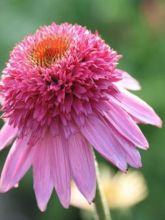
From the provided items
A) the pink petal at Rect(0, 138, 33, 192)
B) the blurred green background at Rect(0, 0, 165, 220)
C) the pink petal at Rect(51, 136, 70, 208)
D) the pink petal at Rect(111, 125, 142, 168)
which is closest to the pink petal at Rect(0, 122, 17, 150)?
the pink petal at Rect(0, 138, 33, 192)

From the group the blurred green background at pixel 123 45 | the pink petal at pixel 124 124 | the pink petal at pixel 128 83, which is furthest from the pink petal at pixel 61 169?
the blurred green background at pixel 123 45

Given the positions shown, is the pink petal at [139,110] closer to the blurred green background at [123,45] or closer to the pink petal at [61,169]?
the pink petal at [61,169]

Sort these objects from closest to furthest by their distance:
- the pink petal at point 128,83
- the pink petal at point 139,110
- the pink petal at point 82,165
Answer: the pink petal at point 82,165, the pink petal at point 139,110, the pink petal at point 128,83

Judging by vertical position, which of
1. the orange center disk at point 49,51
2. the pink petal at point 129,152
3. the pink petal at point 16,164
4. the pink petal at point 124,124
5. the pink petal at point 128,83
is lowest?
the pink petal at point 16,164

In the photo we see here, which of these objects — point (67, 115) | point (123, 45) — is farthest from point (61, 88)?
point (123, 45)

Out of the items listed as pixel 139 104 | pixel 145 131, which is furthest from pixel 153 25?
pixel 139 104

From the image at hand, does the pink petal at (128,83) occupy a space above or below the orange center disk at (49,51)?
below

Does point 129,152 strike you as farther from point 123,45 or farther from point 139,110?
point 123,45
